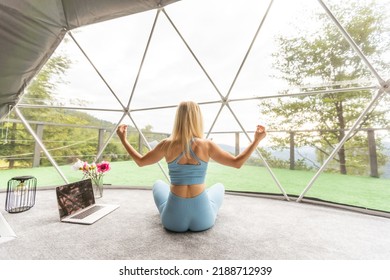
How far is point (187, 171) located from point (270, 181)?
3.49 m

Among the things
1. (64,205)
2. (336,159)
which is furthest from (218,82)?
(336,159)

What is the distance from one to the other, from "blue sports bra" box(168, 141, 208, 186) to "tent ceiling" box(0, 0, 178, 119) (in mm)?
2495

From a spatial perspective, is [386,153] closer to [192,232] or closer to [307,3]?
[307,3]

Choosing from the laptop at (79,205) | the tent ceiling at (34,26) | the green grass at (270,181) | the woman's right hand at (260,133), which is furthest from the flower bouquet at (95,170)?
the woman's right hand at (260,133)

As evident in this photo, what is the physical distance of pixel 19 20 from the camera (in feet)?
7.45

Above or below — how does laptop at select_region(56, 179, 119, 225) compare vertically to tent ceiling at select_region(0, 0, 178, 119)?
below

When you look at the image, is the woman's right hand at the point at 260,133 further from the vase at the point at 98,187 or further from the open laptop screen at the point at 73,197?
the vase at the point at 98,187

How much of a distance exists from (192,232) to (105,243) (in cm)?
95

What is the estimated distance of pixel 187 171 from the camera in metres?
2.05

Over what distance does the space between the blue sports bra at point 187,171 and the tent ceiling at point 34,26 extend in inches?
98.2

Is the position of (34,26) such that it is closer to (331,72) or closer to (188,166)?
(188,166)

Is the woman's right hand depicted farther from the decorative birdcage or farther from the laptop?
the decorative birdcage

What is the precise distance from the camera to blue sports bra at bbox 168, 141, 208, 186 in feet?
6.72

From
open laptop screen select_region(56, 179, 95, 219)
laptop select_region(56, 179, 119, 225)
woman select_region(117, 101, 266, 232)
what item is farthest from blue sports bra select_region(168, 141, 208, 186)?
open laptop screen select_region(56, 179, 95, 219)
